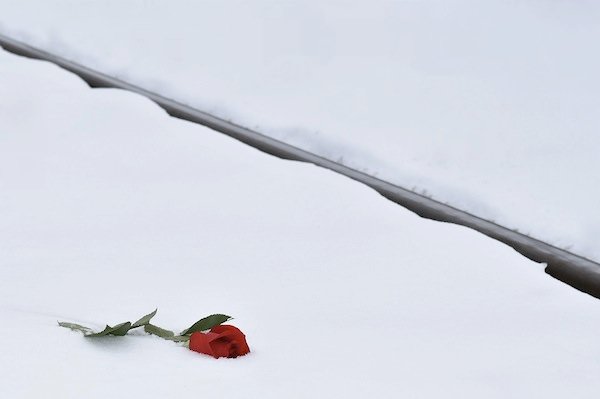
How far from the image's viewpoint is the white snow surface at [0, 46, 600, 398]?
782 mm

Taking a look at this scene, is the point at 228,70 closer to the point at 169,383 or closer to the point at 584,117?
the point at 584,117

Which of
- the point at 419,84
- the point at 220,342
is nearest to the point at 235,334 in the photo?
the point at 220,342

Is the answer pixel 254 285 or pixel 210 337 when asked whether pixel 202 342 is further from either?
pixel 254 285

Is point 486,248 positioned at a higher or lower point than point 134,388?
higher

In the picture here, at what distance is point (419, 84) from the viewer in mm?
1986

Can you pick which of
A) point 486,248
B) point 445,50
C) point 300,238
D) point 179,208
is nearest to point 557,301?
point 486,248

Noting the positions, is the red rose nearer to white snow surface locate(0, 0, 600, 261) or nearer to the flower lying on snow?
the flower lying on snow

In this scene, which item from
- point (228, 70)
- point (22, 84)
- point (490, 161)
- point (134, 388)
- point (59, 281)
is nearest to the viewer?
point (134, 388)

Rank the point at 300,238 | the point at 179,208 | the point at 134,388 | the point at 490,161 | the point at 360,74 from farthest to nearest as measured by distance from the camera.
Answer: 1. the point at 360,74
2. the point at 490,161
3. the point at 179,208
4. the point at 300,238
5. the point at 134,388

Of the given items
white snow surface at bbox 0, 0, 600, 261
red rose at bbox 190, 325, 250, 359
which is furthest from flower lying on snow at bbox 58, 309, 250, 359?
white snow surface at bbox 0, 0, 600, 261

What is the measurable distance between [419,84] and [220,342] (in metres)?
1.28

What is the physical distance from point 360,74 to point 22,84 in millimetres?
735

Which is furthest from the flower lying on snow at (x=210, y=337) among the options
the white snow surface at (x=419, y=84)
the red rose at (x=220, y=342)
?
the white snow surface at (x=419, y=84)

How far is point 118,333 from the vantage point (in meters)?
0.81
